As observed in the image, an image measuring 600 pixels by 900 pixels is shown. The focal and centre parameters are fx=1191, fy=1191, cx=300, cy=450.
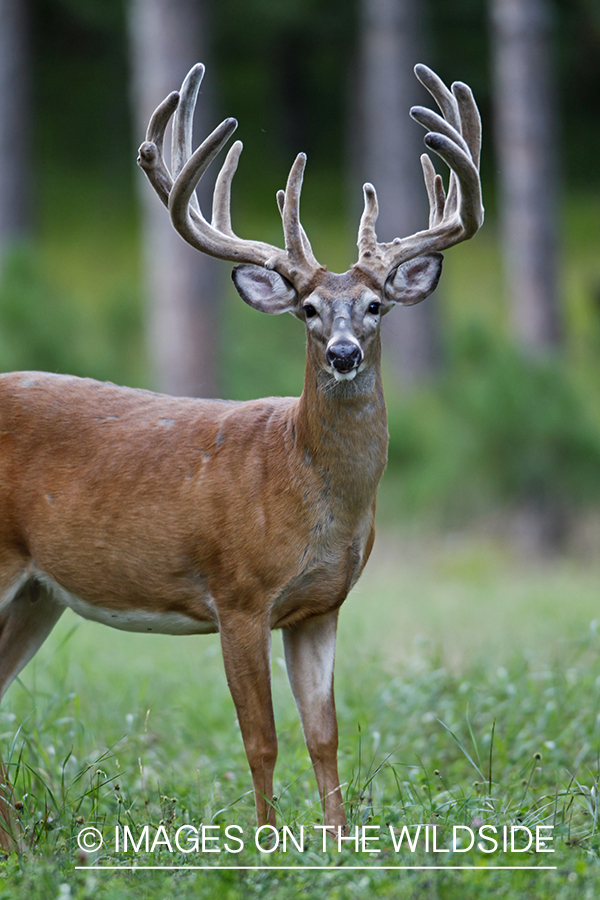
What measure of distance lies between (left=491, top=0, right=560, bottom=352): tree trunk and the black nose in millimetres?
9975

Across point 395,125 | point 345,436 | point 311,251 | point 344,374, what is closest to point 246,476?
point 345,436

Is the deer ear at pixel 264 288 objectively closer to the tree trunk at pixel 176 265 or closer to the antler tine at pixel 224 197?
the antler tine at pixel 224 197

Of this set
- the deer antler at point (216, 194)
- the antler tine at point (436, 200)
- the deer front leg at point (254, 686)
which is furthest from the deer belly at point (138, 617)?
the antler tine at point (436, 200)

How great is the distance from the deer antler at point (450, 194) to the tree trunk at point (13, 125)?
1547 cm

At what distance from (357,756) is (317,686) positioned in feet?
3.02

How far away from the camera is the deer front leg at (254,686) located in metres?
4.18

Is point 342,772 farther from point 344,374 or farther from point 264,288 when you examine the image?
point 264,288

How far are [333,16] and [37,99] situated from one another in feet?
34.0

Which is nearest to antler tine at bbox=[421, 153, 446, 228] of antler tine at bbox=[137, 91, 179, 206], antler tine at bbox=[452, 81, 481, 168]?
antler tine at bbox=[452, 81, 481, 168]

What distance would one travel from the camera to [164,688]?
21.7ft

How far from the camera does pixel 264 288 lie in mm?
4391

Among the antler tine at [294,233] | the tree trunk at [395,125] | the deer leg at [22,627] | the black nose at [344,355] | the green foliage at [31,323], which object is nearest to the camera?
the black nose at [344,355]

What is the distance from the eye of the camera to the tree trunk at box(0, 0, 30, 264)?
19422 millimetres

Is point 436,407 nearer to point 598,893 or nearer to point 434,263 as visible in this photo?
point 434,263
